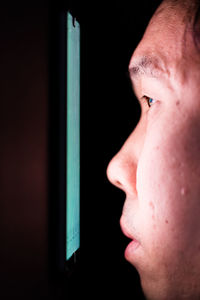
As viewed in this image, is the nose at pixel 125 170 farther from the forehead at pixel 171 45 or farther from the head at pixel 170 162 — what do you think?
the forehead at pixel 171 45

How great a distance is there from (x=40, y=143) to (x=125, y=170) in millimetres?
240

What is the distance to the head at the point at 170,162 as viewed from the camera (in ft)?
1.85

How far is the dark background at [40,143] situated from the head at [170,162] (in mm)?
203

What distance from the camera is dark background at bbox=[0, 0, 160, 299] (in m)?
0.40

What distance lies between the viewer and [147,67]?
616 millimetres

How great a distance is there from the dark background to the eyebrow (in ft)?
0.60

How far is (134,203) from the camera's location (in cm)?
67

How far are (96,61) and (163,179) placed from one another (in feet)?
1.76

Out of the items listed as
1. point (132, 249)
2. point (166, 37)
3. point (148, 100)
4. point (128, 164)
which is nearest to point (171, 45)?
point (166, 37)

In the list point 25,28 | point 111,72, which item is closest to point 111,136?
point 111,72

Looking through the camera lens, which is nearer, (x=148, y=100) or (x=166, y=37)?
(x=166, y=37)

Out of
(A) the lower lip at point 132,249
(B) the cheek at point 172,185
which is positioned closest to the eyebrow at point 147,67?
(B) the cheek at point 172,185

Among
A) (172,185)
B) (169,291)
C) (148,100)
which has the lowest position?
(169,291)

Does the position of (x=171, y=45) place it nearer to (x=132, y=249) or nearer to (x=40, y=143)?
(x=40, y=143)
